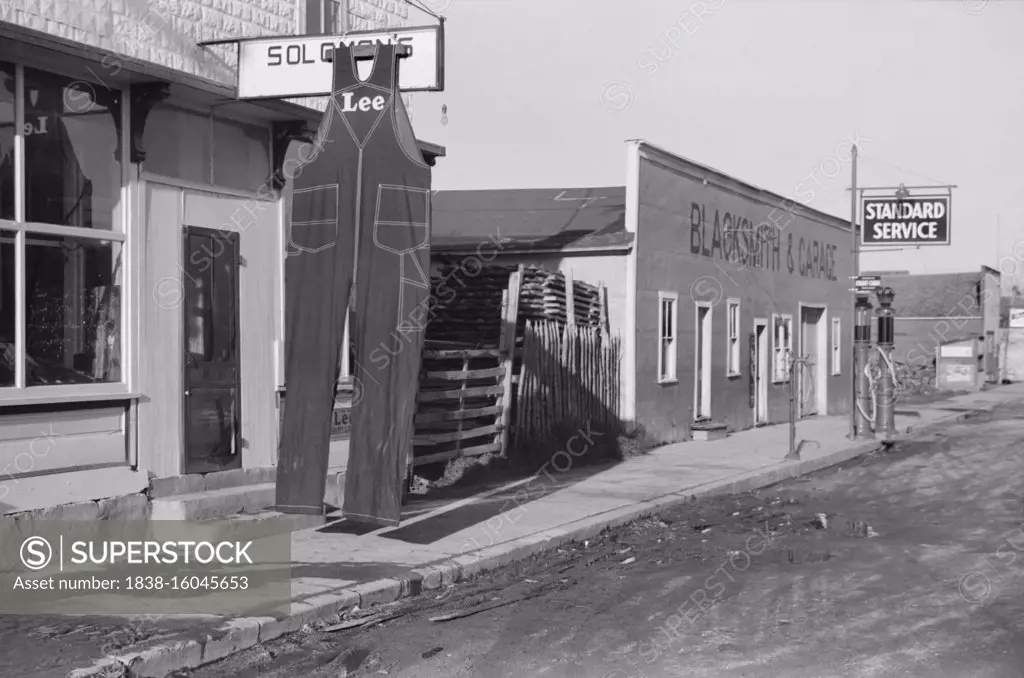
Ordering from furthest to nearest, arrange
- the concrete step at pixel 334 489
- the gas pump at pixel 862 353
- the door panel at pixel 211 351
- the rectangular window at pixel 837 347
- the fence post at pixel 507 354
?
the rectangular window at pixel 837 347 < the gas pump at pixel 862 353 < the fence post at pixel 507 354 < the concrete step at pixel 334 489 < the door panel at pixel 211 351

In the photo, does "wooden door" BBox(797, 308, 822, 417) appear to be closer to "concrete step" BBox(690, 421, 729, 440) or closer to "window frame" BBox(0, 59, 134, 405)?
"concrete step" BBox(690, 421, 729, 440)

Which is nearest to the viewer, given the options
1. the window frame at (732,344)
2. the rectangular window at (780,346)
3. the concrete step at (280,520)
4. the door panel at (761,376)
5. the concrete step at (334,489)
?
the concrete step at (280,520)

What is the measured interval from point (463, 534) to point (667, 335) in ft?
33.8

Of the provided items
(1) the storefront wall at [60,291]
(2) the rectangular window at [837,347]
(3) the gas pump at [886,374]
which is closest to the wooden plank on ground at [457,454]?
(1) the storefront wall at [60,291]

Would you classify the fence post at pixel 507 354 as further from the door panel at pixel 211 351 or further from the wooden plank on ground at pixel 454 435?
the door panel at pixel 211 351

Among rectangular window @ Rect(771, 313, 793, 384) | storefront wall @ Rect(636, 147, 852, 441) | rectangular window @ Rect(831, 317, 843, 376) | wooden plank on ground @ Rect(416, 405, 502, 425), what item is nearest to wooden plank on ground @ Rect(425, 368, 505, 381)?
wooden plank on ground @ Rect(416, 405, 502, 425)

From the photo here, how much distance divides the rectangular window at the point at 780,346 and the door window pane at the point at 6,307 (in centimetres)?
1897

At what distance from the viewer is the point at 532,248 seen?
18484mm

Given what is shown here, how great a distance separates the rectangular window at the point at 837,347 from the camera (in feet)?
97.4

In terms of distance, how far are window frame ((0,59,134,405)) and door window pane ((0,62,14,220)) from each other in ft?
0.10

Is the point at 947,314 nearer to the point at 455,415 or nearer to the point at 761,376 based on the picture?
the point at 761,376

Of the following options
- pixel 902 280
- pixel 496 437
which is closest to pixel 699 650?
pixel 496 437

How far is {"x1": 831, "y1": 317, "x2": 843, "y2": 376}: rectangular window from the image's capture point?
29.7 meters

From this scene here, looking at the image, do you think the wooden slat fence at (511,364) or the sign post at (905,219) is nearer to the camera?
the wooden slat fence at (511,364)
